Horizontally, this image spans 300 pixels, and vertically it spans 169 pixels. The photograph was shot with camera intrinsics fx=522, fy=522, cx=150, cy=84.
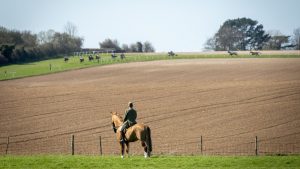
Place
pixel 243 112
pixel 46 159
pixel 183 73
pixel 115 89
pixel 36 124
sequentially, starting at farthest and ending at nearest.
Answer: pixel 183 73 < pixel 115 89 < pixel 243 112 < pixel 36 124 < pixel 46 159

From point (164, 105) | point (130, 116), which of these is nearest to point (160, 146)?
point (130, 116)

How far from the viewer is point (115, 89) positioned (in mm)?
54188

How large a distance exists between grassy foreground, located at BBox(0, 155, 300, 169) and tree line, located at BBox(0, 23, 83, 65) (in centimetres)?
7421

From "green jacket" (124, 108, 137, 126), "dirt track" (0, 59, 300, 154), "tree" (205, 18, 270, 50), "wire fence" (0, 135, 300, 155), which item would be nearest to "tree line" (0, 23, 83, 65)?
"dirt track" (0, 59, 300, 154)

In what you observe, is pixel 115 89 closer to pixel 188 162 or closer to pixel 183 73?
pixel 183 73

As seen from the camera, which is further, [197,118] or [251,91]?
[251,91]

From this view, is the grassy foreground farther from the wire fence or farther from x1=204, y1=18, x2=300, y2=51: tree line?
x1=204, y1=18, x2=300, y2=51: tree line

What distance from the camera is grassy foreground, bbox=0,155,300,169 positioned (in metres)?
18.8

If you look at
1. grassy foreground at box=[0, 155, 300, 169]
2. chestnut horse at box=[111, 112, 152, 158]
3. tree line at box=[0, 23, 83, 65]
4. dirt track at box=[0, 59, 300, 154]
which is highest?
tree line at box=[0, 23, 83, 65]

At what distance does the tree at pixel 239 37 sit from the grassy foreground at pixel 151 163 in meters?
136

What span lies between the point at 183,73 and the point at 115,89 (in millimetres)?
15720

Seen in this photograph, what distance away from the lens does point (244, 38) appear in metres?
161

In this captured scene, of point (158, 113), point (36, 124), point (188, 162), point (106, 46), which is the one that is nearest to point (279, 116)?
point (158, 113)

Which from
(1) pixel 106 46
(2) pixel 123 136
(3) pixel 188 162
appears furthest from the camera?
(1) pixel 106 46
